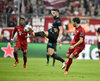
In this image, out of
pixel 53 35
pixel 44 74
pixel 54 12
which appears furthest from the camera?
pixel 54 12

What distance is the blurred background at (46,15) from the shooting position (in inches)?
923

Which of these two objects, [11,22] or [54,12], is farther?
[11,22]

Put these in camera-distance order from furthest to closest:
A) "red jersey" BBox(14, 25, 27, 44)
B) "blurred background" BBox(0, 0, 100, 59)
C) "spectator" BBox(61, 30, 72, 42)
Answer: "spectator" BBox(61, 30, 72, 42) → "blurred background" BBox(0, 0, 100, 59) → "red jersey" BBox(14, 25, 27, 44)

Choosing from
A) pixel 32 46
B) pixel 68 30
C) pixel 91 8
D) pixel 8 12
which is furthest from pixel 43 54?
pixel 91 8

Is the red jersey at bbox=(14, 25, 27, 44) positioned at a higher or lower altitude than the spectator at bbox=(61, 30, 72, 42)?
higher

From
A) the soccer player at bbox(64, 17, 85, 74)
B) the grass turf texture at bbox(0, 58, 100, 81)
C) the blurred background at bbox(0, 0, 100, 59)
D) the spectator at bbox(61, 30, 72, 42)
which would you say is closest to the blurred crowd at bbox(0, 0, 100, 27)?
the blurred background at bbox(0, 0, 100, 59)

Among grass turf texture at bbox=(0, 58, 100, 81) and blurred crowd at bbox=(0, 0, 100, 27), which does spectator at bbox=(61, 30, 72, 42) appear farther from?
grass turf texture at bbox=(0, 58, 100, 81)

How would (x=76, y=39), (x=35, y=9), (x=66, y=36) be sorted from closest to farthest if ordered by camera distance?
1. (x=76, y=39)
2. (x=66, y=36)
3. (x=35, y=9)

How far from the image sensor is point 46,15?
23828 mm

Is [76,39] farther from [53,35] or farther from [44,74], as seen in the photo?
[44,74]

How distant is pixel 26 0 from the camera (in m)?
25.7

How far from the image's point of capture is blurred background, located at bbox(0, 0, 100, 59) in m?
23.5

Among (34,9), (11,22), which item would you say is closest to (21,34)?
(11,22)

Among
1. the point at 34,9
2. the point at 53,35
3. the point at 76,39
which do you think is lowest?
the point at 34,9
